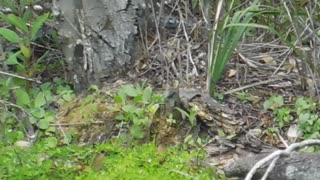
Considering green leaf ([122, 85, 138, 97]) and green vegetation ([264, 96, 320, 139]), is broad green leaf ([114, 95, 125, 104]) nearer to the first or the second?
green leaf ([122, 85, 138, 97])

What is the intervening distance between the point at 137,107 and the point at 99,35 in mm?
673

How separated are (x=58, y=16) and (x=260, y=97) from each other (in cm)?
120

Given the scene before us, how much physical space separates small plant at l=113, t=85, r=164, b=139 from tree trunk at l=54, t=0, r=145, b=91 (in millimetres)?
422

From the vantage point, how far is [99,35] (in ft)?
12.4

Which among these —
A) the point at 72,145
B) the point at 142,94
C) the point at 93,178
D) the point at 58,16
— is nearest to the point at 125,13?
the point at 58,16

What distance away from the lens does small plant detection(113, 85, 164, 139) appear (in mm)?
3182

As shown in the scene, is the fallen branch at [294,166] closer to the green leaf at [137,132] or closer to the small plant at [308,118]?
the small plant at [308,118]

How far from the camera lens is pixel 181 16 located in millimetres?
4094

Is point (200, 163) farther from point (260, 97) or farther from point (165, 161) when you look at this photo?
point (260, 97)

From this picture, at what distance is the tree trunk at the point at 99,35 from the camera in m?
3.78

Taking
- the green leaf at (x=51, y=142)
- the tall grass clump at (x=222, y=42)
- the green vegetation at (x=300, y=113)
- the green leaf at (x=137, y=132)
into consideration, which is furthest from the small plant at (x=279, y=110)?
the green leaf at (x=51, y=142)

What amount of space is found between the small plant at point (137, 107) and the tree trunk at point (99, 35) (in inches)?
16.6

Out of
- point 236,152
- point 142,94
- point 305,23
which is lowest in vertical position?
point 236,152

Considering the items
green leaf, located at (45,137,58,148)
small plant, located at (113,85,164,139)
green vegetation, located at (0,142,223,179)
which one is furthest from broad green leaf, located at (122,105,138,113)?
green leaf, located at (45,137,58,148)
